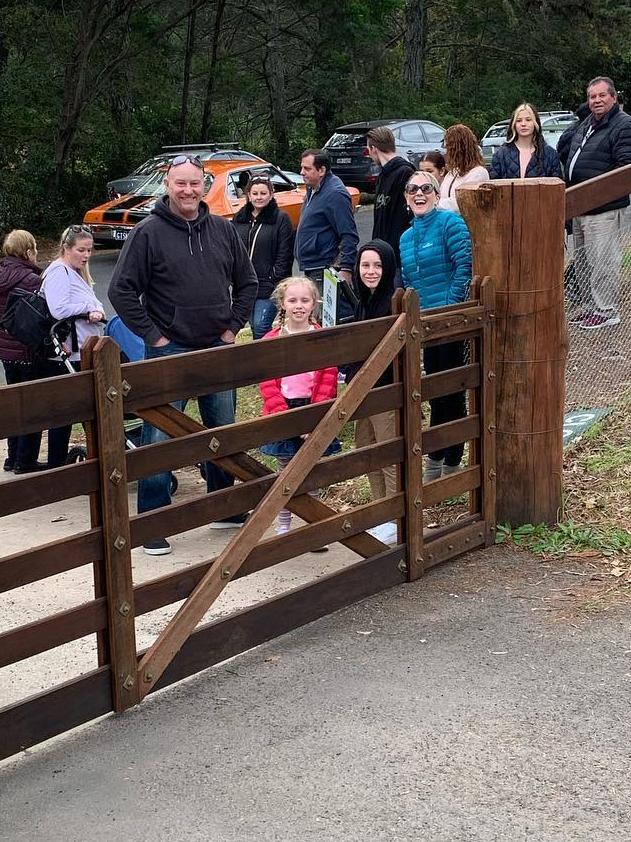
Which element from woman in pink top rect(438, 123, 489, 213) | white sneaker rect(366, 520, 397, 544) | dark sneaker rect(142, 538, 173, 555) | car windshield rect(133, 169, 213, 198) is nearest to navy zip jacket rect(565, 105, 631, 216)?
woman in pink top rect(438, 123, 489, 213)

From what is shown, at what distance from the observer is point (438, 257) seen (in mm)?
6742

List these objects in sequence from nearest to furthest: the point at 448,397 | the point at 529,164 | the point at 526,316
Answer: the point at 526,316 → the point at 448,397 → the point at 529,164

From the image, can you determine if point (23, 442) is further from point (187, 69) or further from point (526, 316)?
point (187, 69)

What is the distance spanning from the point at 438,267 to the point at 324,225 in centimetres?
212

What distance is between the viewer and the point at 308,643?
4730 millimetres

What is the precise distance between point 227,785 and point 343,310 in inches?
203

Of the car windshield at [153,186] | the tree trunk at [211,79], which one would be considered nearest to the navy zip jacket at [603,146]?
the car windshield at [153,186]

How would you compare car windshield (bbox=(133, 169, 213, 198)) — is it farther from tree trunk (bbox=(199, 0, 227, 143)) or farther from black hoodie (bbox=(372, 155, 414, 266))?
black hoodie (bbox=(372, 155, 414, 266))

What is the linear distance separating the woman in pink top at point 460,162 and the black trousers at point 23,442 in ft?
10.1

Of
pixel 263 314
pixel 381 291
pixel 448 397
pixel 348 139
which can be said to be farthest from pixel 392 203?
pixel 348 139

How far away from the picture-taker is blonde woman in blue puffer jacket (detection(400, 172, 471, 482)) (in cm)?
656

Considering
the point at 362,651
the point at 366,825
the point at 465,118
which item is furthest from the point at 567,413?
the point at 465,118

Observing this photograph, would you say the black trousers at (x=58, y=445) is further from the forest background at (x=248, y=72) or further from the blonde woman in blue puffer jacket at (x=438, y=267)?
the forest background at (x=248, y=72)

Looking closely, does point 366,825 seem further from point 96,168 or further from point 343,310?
point 96,168
